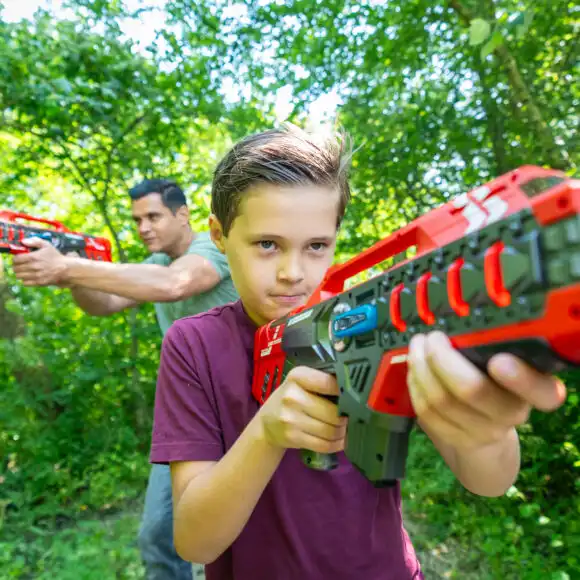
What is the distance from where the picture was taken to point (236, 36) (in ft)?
15.0

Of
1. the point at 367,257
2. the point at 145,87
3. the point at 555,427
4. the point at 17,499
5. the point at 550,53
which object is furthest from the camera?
the point at 145,87

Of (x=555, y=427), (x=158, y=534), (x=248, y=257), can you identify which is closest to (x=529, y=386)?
(x=248, y=257)

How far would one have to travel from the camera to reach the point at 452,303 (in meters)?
0.59

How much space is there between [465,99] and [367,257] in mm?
3642

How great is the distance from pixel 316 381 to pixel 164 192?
2687mm

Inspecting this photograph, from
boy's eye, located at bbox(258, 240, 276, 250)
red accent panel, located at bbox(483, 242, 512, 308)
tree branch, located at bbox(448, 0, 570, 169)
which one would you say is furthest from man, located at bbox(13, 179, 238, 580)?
tree branch, located at bbox(448, 0, 570, 169)

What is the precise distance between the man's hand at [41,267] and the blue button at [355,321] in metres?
2.27

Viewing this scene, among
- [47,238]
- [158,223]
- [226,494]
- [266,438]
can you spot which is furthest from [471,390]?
[47,238]

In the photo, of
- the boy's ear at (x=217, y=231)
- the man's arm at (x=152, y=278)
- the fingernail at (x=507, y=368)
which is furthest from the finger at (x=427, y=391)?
the man's arm at (x=152, y=278)

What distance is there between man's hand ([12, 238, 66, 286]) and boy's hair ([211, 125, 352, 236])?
1692 millimetres

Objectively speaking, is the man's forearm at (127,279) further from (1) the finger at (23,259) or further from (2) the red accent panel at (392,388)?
(2) the red accent panel at (392,388)

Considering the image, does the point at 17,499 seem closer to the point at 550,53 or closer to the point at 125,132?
the point at 125,132

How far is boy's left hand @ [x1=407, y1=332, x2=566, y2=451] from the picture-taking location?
54cm

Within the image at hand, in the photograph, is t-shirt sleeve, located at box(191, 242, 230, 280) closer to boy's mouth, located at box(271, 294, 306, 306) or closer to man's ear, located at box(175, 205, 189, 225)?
man's ear, located at box(175, 205, 189, 225)
